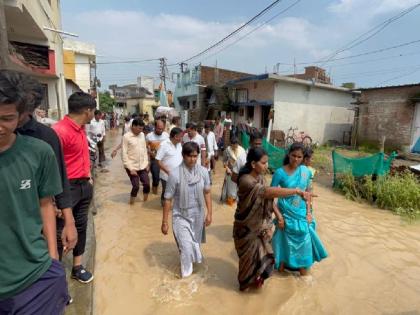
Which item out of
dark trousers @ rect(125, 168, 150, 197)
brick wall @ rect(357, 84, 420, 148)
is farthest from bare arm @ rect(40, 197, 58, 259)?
brick wall @ rect(357, 84, 420, 148)

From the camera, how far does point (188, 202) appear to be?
339cm

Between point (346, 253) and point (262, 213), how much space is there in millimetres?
2196

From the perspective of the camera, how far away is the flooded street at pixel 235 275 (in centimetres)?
315

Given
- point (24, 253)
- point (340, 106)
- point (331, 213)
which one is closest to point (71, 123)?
point (24, 253)

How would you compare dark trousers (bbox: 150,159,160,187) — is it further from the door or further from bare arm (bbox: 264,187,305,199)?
the door

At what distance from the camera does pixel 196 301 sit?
10.5ft

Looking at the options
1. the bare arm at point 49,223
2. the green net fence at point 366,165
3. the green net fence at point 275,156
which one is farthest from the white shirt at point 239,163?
the bare arm at point 49,223

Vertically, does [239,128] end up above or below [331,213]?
above

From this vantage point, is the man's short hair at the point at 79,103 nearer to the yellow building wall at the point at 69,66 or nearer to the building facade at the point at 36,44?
the building facade at the point at 36,44

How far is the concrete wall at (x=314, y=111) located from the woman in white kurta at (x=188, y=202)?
466 inches

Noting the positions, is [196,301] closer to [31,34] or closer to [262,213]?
[262,213]

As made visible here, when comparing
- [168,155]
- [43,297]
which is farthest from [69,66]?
[43,297]

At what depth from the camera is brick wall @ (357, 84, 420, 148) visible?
13.6 metres

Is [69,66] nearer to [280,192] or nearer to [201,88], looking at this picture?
[201,88]
